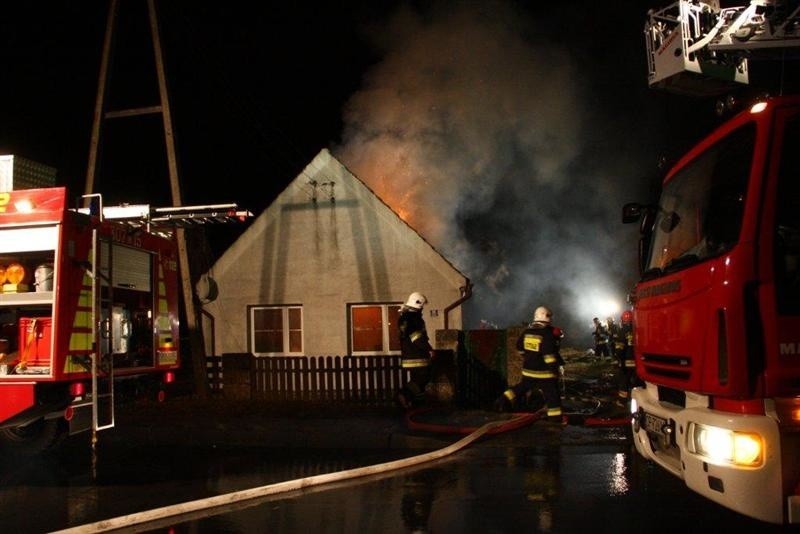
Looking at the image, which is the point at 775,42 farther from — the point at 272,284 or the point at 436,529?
the point at 272,284

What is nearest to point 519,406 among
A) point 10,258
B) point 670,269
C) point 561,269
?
point 670,269

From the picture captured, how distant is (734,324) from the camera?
312cm

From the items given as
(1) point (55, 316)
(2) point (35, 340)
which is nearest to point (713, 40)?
(1) point (55, 316)

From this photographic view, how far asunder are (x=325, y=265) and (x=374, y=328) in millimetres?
1658

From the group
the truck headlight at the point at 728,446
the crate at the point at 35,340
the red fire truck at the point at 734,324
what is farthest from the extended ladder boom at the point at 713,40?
the crate at the point at 35,340

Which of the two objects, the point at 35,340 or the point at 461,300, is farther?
the point at 461,300

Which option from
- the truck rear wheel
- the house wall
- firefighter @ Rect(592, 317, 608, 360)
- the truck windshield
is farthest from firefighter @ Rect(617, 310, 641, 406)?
firefighter @ Rect(592, 317, 608, 360)

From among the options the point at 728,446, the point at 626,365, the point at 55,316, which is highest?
the point at 55,316

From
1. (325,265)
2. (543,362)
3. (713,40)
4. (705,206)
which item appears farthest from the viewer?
(325,265)

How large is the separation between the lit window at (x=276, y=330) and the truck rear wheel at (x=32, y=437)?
6557 mm

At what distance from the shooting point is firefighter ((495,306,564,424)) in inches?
315

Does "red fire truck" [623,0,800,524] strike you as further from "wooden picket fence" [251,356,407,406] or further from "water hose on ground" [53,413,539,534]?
"wooden picket fence" [251,356,407,406]

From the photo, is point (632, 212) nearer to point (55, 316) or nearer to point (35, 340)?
point (55, 316)

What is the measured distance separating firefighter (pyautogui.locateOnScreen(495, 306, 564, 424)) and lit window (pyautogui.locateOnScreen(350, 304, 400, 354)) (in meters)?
4.98
